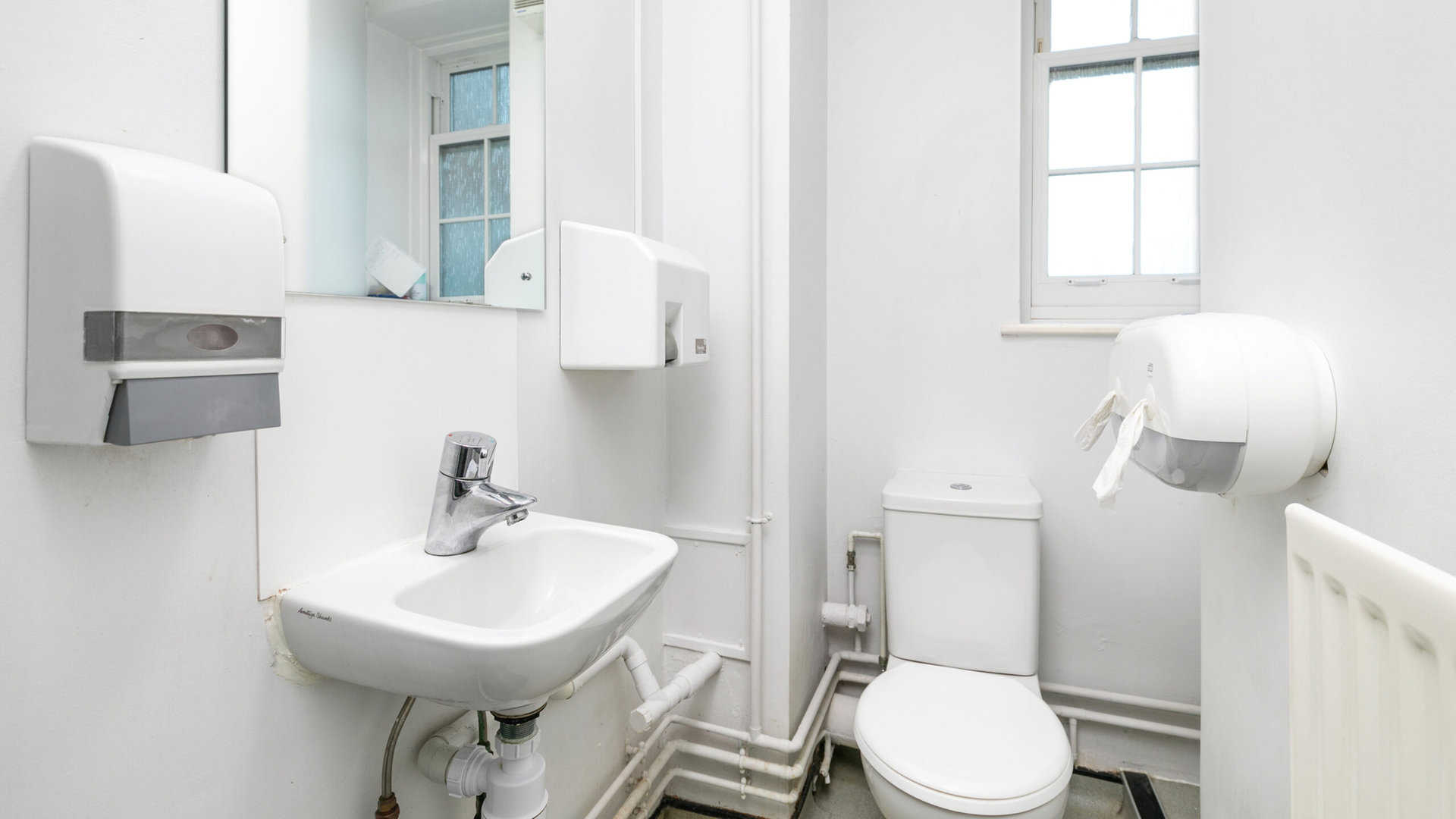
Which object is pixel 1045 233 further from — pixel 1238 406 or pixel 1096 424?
pixel 1238 406

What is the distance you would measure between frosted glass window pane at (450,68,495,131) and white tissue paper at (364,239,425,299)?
221mm

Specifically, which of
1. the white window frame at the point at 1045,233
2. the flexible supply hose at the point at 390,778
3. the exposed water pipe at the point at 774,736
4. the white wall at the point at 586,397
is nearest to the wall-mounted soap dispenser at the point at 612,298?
the white wall at the point at 586,397

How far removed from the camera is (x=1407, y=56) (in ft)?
1.90

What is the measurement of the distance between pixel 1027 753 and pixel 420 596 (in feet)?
3.46

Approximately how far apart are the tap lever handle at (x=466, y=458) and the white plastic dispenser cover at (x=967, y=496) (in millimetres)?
1013

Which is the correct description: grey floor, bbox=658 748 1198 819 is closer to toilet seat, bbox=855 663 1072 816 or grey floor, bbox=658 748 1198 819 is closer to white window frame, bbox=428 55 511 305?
toilet seat, bbox=855 663 1072 816

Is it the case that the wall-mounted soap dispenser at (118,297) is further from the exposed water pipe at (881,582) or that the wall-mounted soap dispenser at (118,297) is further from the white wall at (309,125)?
the exposed water pipe at (881,582)

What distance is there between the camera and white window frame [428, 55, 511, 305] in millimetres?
966

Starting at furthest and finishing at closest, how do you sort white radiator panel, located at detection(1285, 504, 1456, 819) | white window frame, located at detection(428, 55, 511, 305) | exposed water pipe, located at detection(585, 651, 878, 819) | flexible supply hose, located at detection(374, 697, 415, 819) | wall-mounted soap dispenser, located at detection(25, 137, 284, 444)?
Result: 1. exposed water pipe, located at detection(585, 651, 878, 819)
2. white window frame, located at detection(428, 55, 511, 305)
3. flexible supply hose, located at detection(374, 697, 415, 819)
4. wall-mounted soap dispenser, located at detection(25, 137, 284, 444)
5. white radiator panel, located at detection(1285, 504, 1456, 819)

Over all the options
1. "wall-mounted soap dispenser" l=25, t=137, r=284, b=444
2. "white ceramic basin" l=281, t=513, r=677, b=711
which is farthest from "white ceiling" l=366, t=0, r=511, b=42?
"white ceramic basin" l=281, t=513, r=677, b=711

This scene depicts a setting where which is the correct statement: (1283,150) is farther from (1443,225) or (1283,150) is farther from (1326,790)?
(1326,790)

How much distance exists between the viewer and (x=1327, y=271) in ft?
2.36

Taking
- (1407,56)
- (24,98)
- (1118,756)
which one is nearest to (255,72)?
(24,98)

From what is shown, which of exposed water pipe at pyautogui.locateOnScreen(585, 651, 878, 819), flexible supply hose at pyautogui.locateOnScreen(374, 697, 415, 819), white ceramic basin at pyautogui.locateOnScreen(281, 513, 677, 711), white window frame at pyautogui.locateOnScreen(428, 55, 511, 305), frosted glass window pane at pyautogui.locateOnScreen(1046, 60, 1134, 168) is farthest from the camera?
frosted glass window pane at pyautogui.locateOnScreen(1046, 60, 1134, 168)
